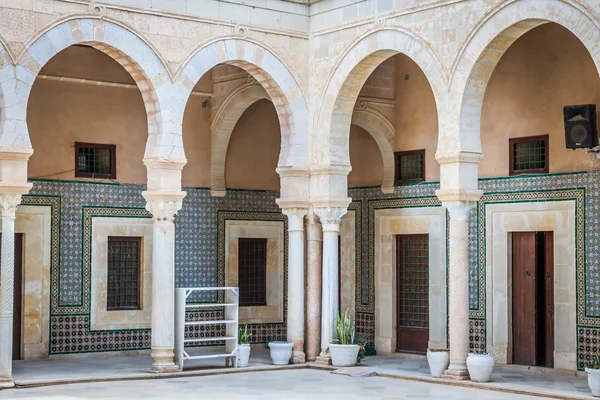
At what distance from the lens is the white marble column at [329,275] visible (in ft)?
42.9

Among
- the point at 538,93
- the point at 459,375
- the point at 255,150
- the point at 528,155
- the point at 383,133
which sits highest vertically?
the point at 538,93

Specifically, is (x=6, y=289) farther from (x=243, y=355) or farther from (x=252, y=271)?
(x=252, y=271)

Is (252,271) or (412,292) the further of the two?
(252,271)

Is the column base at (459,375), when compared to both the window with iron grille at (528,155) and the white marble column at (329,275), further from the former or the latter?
the window with iron grille at (528,155)

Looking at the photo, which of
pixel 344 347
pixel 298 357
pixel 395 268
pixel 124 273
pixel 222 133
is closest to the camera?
pixel 344 347

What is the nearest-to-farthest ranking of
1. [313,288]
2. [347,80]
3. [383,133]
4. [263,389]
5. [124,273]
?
[263,389], [347,80], [313,288], [124,273], [383,133]

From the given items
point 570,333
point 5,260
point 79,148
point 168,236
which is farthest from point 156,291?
point 570,333

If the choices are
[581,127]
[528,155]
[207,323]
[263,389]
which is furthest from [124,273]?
[581,127]

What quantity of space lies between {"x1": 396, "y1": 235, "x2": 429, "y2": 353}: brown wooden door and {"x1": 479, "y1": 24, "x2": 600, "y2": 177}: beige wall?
1.66 m

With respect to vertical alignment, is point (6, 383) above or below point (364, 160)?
below

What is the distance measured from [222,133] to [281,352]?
3.78m

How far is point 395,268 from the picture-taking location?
48.1ft

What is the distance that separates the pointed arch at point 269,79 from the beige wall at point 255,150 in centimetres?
227

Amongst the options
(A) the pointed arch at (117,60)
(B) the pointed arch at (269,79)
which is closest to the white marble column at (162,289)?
(A) the pointed arch at (117,60)
